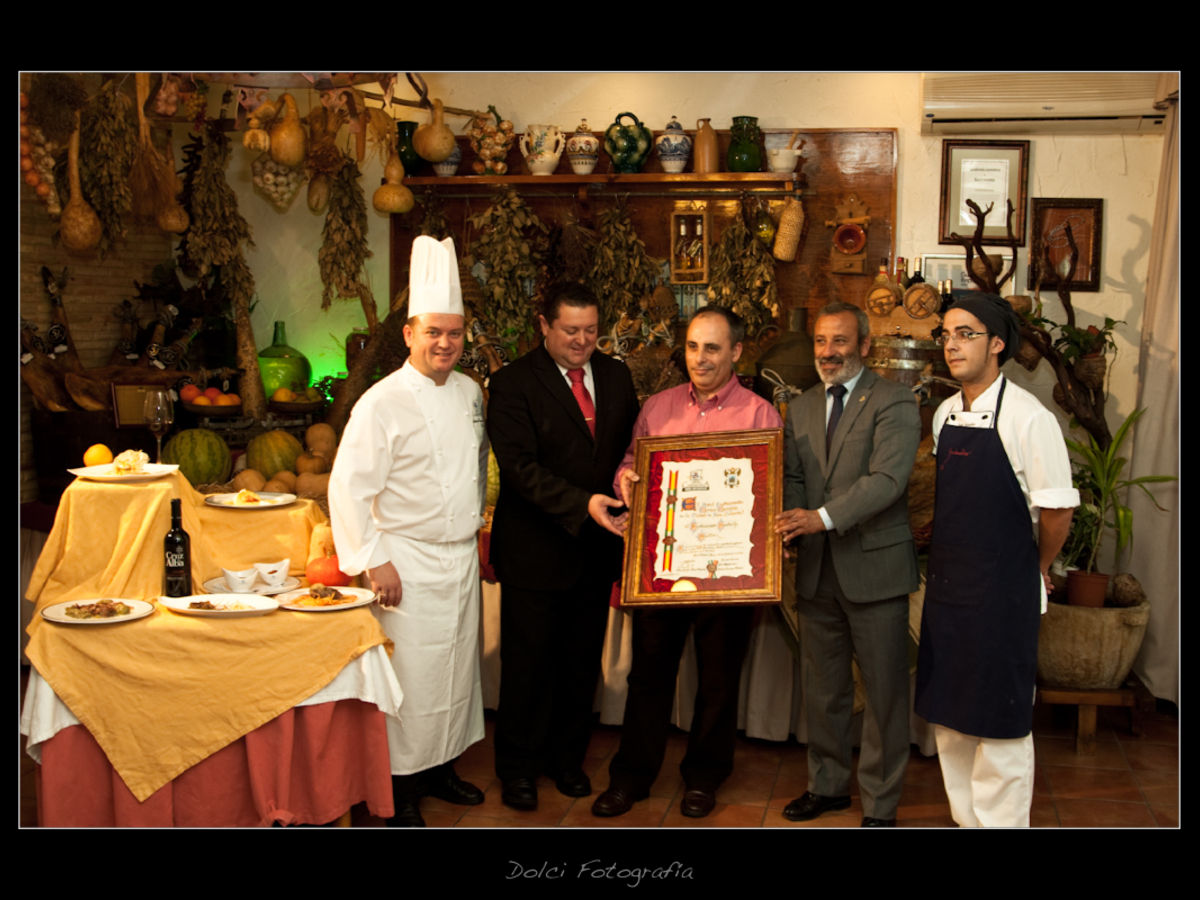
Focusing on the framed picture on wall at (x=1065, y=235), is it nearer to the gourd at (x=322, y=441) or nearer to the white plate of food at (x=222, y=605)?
the gourd at (x=322, y=441)

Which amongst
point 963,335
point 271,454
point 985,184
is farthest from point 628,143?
point 963,335

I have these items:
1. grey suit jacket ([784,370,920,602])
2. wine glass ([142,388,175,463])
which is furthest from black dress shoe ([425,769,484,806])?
wine glass ([142,388,175,463])

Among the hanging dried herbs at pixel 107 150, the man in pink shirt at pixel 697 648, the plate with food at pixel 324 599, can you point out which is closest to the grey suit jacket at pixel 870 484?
the man in pink shirt at pixel 697 648

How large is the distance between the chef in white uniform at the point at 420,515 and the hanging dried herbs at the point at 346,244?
2.35m

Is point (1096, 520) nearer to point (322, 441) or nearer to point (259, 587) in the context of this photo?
point (259, 587)

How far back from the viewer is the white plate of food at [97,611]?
3.29 metres

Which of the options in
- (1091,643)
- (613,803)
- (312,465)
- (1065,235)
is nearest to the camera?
(613,803)

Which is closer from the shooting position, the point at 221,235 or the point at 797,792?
the point at 797,792

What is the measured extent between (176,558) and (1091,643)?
383 centimetres

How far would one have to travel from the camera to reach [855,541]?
361cm

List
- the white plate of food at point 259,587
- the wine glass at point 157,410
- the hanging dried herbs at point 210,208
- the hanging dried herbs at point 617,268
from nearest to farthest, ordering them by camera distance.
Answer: the white plate of food at point 259,587
the wine glass at point 157,410
the hanging dried herbs at point 210,208
the hanging dried herbs at point 617,268

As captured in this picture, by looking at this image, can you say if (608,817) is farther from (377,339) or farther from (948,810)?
(377,339)

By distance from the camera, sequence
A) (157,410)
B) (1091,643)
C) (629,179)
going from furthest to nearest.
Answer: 1. (629,179)
2. (1091,643)
3. (157,410)

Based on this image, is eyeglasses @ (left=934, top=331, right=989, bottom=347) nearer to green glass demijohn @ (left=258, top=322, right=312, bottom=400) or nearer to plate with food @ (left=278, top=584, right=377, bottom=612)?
plate with food @ (left=278, top=584, right=377, bottom=612)
